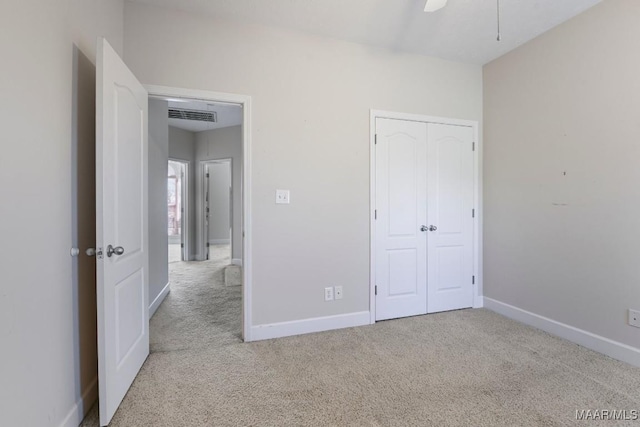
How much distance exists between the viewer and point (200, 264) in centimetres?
584

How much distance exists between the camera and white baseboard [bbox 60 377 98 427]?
57.4 inches

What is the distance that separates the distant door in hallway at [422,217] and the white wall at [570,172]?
319mm

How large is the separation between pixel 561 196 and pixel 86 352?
3.71 metres

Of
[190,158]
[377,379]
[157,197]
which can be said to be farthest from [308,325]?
[190,158]

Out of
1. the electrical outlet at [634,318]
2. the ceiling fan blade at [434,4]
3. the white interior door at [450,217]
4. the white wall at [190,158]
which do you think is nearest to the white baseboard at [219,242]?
the white wall at [190,158]

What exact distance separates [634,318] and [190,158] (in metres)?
6.79

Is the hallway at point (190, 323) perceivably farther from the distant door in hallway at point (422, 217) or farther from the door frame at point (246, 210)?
the distant door in hallway at point (422, 217)

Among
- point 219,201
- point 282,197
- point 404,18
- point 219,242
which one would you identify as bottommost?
point 219,242

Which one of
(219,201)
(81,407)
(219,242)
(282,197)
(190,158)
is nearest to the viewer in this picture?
(81,407)

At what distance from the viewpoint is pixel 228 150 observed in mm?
5926

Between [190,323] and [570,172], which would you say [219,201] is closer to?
[190,323]

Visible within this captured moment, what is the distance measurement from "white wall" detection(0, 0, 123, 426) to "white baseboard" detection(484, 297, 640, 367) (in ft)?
11.7

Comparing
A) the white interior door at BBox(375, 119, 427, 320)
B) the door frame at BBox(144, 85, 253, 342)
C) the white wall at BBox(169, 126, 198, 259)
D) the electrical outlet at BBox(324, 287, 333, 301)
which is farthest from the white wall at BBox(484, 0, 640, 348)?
the white wall at BBox(169, 126, 198, 259)

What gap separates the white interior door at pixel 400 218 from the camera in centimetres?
292
